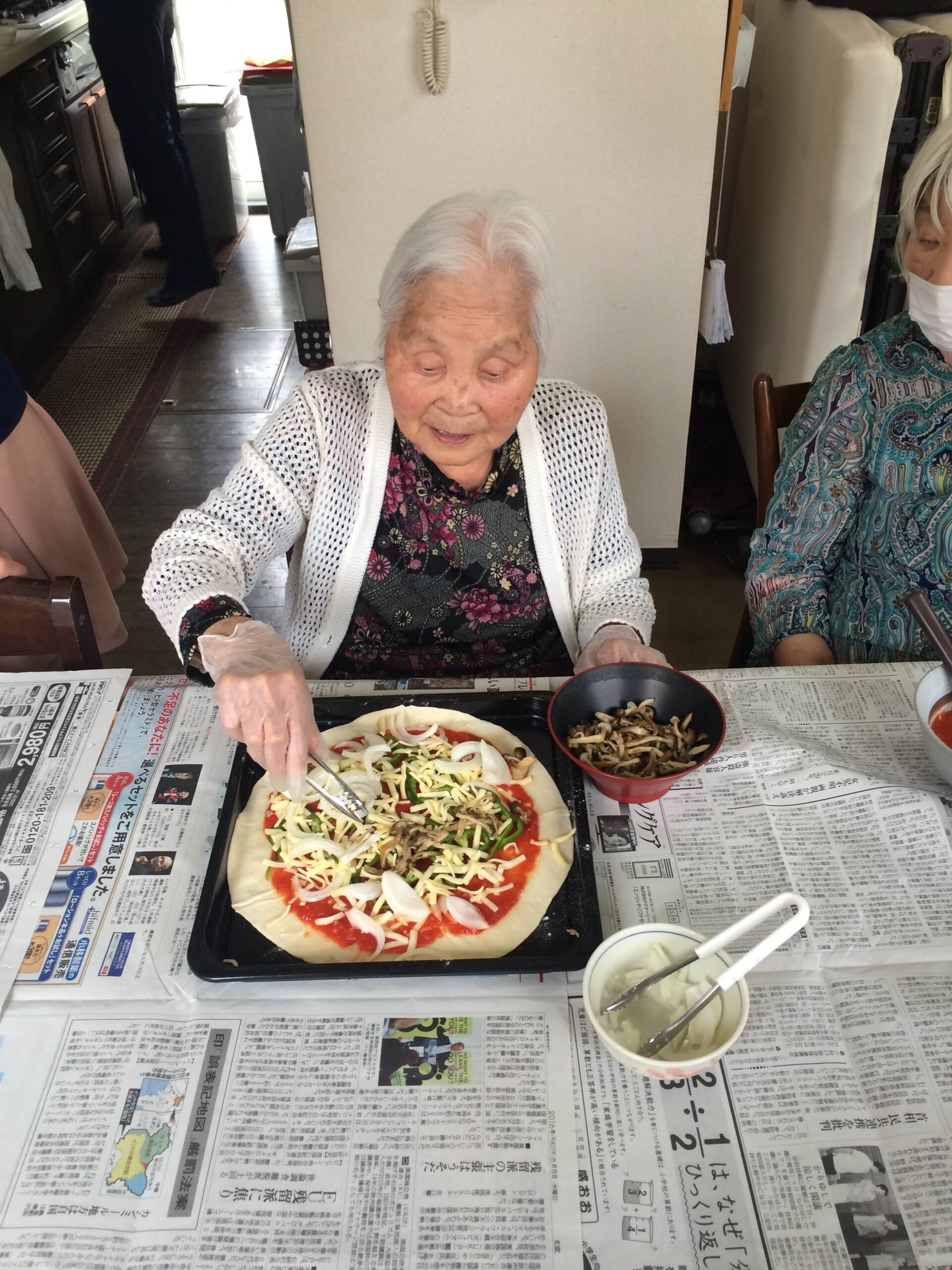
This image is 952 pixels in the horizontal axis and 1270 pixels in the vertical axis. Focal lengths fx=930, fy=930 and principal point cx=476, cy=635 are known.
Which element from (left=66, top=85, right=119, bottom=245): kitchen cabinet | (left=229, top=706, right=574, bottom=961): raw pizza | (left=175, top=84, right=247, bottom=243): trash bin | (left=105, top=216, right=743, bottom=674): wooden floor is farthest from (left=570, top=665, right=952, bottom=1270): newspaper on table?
(left=175, top=84, right=247, bottom=243): trash bin

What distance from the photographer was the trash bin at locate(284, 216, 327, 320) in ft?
10.8

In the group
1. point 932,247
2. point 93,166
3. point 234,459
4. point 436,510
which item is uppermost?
point 932,247

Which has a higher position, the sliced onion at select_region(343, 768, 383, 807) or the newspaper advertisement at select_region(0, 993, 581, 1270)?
the sliced onion at select_region(343, 768, 383, 807)

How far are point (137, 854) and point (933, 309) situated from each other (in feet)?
4.39

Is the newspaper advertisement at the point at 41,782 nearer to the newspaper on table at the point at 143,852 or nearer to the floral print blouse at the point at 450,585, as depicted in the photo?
the newspaper on table at the point at 143,852

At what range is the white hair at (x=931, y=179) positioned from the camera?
50.7 inches

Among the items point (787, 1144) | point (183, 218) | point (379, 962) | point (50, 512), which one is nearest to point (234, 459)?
point (50, 512)

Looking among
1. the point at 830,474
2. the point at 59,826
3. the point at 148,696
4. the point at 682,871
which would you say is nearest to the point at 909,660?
the point at 830,474

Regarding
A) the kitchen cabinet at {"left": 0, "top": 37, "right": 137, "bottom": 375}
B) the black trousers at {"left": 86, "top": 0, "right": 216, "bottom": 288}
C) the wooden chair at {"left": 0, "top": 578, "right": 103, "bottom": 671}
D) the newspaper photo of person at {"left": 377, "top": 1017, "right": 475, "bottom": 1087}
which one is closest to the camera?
the newspaper photo of person at {"left": 377, "top": 1017, "right": 475, "bottom": 1087}

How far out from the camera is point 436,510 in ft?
4.96

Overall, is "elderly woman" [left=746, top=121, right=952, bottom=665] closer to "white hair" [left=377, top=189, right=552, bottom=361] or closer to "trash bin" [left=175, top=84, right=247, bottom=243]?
"white hair" [left=377, top=189, right=552, bottom=361]

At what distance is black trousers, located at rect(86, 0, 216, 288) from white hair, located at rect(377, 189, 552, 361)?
3.92m

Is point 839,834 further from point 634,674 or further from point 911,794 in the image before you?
point 634,674

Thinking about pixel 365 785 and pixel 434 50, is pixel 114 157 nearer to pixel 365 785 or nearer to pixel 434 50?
pixel 434 50
